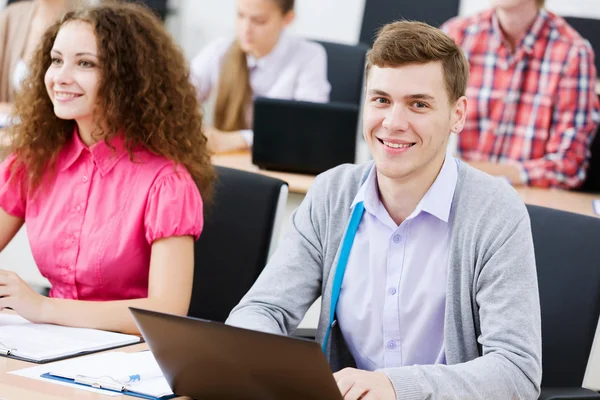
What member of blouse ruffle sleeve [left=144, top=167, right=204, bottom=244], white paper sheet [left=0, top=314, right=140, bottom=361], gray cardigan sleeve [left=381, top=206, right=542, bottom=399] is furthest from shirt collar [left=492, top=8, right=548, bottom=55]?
white paper sheet [left=0, top=314, right=140, bottom=361]

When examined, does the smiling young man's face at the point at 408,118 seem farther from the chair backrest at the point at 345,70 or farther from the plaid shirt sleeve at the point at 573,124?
the chair backrest at the point at 345,70

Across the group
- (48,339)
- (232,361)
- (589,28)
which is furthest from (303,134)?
(589,28)

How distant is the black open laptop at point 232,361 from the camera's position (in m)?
1.12

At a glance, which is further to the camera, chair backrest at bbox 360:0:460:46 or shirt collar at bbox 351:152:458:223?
chair backrest at bbox 360:0:460:46

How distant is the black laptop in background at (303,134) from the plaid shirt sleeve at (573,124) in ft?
2.27

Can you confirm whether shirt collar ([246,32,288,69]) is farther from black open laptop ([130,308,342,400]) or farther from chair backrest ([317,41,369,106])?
black open laptop ([130,308,342,400])

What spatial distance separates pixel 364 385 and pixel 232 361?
0.61 ft

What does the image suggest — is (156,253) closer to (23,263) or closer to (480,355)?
(480,355)

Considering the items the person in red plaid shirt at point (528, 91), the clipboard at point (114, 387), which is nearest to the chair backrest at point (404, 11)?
the person in red plaid shirt at point (528, 91)

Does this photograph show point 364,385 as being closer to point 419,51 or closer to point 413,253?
point 413,253

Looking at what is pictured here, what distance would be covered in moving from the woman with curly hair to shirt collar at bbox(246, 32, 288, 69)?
169 cm

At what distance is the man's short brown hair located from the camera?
1429 millimetres

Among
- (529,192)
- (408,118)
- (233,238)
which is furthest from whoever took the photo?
(529,192)

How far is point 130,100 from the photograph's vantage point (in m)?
1.85
